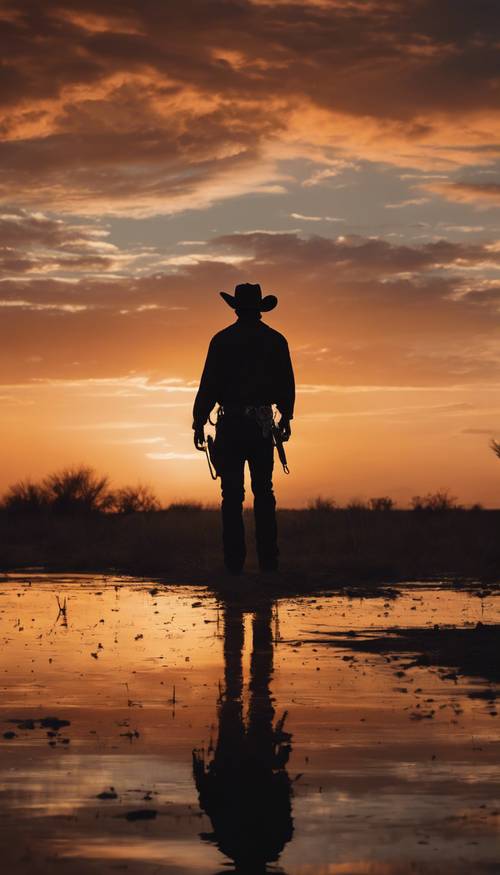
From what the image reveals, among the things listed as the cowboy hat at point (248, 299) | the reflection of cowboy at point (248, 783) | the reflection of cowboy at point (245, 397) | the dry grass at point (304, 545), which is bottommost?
the reflection of cowboy at point (248, 783)

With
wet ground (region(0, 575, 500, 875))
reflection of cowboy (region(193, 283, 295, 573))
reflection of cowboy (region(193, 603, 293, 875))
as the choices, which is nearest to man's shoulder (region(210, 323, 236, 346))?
reflection of cowboy (region(193, 283, 295, 573))

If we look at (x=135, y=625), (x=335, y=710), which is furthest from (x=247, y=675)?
(x=135, y=625)

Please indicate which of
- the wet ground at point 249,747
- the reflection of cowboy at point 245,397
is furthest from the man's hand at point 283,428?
the wet ground at point 249,747

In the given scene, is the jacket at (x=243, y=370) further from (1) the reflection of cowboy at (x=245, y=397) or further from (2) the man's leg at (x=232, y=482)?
(2) the man's leg at (x=232, y=482)

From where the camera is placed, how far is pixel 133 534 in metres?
35.3

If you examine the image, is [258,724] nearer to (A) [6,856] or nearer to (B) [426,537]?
(A) [6,856]

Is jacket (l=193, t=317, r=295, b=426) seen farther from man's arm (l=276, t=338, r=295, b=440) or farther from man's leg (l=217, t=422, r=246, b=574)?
man's leg (l=217, t=422, r=246, b=574)

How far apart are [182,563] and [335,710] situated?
54.1 ft

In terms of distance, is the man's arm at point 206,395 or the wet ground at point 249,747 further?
the man's arm at point 206,395

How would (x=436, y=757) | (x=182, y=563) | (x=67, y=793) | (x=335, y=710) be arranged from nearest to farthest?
(x=67, y=793) → (x=436, y=757) → (x=335, y=710) → (x=182, y=563)

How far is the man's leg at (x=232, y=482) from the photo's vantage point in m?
17.6

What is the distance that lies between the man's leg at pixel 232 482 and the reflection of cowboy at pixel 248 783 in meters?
7.20

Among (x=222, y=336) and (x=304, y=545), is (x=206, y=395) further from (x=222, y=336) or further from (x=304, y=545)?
(x=304, y=545)

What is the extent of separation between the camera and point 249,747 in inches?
308
